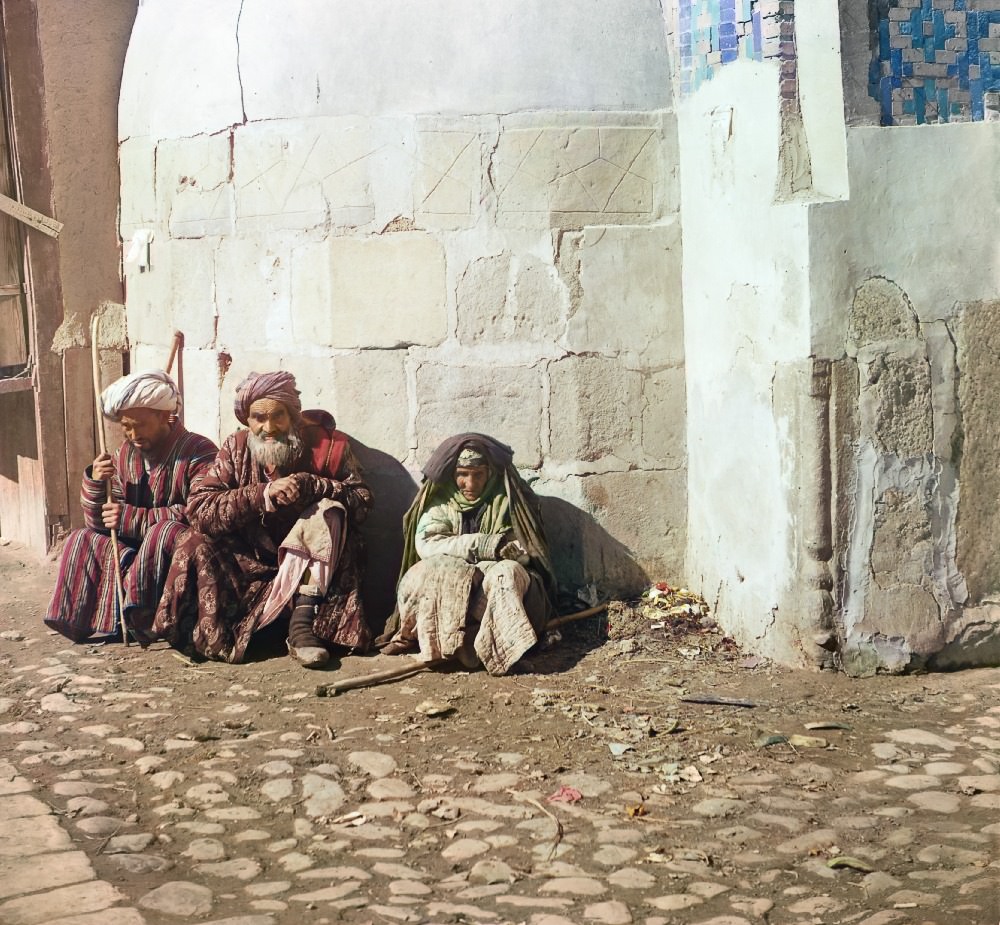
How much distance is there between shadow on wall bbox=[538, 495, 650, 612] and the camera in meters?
6.52

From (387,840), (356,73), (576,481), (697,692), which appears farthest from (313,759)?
(356,73)

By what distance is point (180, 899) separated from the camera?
381 cm

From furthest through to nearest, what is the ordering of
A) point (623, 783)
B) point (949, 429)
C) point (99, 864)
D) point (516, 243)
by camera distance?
point (516, 243) → point (949, 429) → point (623, 783) → point (99, 864)

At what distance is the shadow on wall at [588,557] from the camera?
652 centimetres

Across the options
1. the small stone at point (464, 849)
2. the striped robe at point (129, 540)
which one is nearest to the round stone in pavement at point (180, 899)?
the small stone at point (464, 849)

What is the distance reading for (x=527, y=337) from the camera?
641cm

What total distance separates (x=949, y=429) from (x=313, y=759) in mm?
2829

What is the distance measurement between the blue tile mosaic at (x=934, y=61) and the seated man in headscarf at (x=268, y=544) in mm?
2824

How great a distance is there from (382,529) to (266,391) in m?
0.92

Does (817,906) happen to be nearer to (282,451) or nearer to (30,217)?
(282,451)

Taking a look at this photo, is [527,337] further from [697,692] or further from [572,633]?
[697,692]

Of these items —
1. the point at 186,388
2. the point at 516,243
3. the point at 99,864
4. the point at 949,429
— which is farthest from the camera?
the point at 186,388

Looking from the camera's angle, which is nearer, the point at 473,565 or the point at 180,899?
the point at 180,899

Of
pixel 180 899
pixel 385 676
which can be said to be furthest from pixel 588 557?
pixel 180 899
